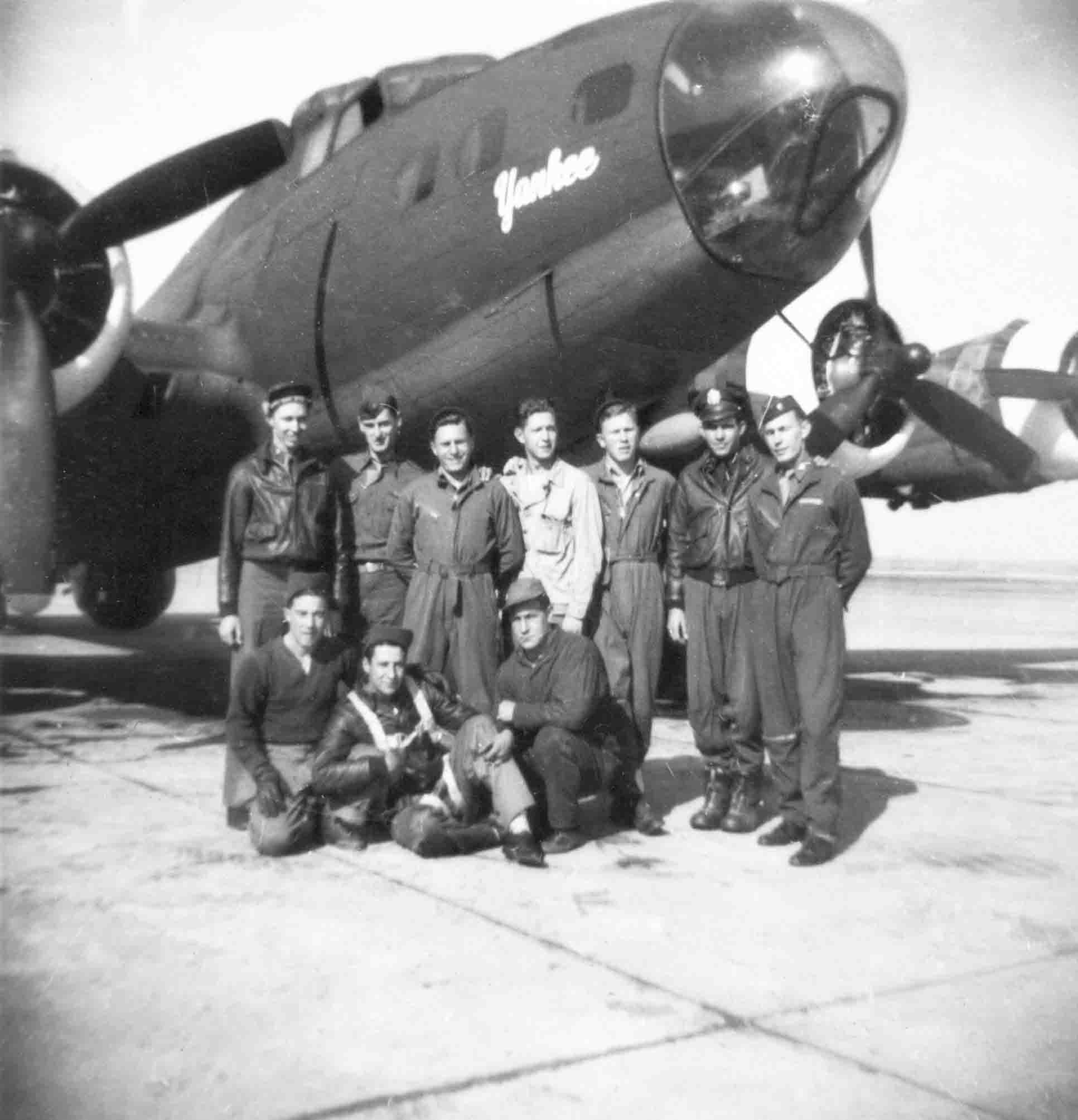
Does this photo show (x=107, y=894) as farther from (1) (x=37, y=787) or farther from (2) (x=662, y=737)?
(2) (x=662, y=737)

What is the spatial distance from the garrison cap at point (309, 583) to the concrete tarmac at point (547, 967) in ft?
→ 3.56

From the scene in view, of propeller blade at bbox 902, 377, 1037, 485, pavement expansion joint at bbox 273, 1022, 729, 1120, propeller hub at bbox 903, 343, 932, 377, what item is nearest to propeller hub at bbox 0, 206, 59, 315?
propeller hub at bbox 903, 343, 932, 377

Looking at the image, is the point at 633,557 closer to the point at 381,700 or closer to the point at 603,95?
the point at 381,700

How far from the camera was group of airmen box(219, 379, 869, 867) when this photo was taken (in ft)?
17.1

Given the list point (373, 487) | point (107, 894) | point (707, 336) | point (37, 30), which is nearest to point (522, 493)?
point (373, 487)

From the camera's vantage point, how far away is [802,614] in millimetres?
5301

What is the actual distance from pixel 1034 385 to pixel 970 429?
110cm

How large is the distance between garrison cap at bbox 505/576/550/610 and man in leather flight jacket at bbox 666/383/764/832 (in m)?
0.82

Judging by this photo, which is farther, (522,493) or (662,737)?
(662,737)

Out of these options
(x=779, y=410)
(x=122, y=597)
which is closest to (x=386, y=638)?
(x=779, y=410)

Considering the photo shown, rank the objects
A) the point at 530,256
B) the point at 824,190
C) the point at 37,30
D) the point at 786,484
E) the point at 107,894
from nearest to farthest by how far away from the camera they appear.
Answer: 1. the point at 37,30
2. the point at 107,894
3. the point at 786,484
4. the point at 824,190
5. the point at 530,256

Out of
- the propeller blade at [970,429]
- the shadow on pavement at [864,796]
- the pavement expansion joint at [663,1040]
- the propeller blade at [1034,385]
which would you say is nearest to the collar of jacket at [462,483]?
Result: the pavement expansion joint at [663,1040]

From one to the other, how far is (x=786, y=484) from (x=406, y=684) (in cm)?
184

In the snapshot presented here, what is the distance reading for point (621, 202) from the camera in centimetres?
667
